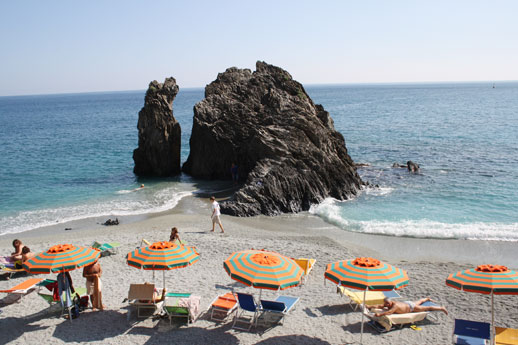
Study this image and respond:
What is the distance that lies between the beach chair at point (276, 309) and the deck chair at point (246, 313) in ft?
0.84

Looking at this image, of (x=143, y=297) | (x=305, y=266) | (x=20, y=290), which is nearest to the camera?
(x=143, y=297)

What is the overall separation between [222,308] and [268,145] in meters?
19.1

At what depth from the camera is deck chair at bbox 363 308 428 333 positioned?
12.0 meters

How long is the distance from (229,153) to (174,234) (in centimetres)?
1847

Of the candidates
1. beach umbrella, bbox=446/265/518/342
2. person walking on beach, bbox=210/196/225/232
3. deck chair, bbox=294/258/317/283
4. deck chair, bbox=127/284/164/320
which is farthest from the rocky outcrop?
beach umbrella, bbox=446/265/518/342

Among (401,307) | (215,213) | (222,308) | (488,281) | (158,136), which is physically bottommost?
(401,307)

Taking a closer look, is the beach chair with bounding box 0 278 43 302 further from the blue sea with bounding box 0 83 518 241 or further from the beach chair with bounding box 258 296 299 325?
the blue sea with bounding box 0 83 518 241

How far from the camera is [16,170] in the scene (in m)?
42.8

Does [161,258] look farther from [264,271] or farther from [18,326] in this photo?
[18,326]

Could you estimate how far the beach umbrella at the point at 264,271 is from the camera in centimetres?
1047

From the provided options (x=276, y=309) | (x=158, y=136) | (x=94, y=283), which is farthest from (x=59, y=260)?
(x=158, y=136)

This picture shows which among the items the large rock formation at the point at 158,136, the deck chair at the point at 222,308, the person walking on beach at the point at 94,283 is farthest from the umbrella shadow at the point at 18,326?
the large rock formation at the point at 158,136

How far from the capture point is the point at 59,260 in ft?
38.0

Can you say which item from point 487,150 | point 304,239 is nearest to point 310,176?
point 304,239
